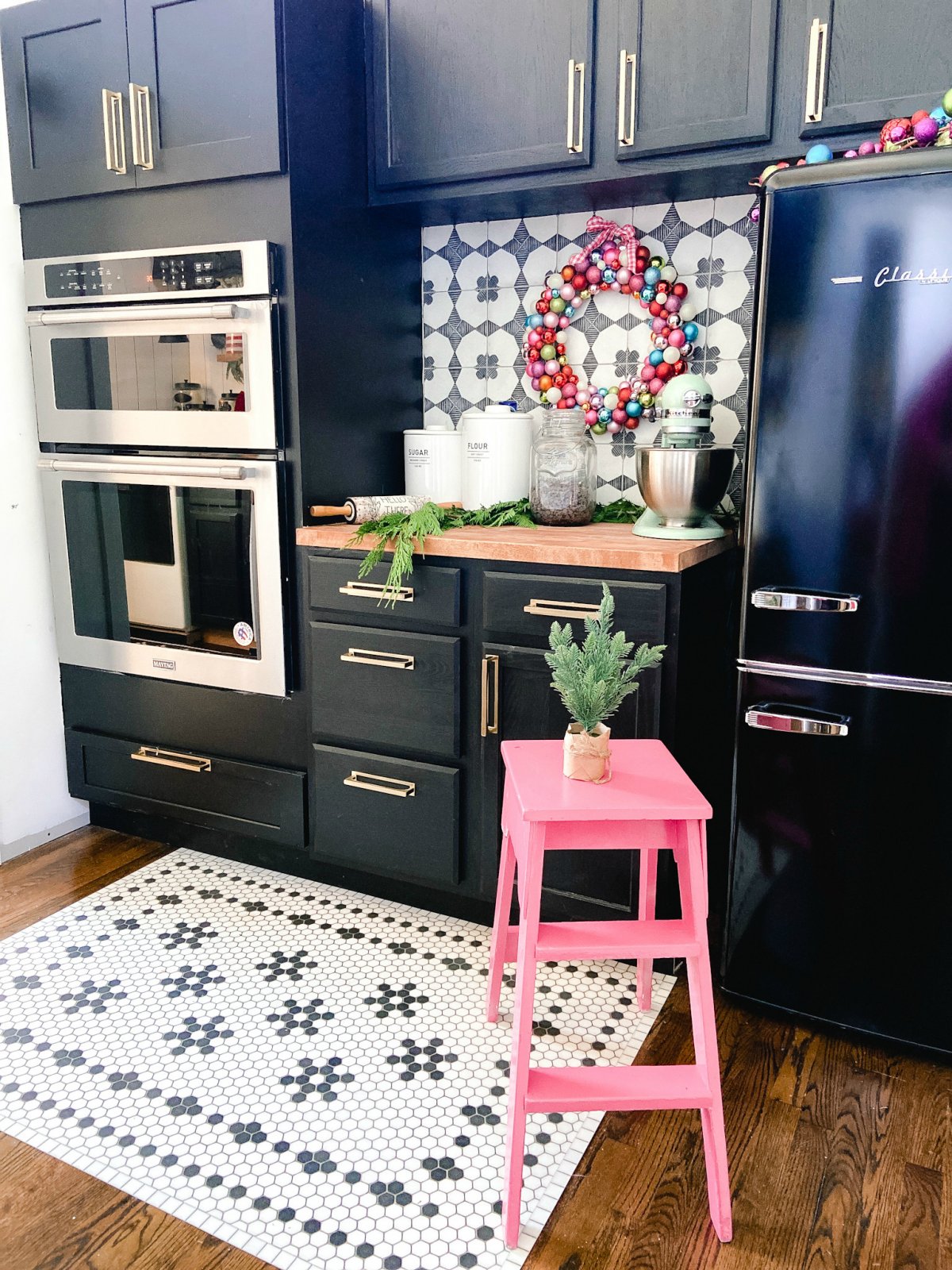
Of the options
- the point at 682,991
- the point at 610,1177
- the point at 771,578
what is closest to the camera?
the point at 610,1177

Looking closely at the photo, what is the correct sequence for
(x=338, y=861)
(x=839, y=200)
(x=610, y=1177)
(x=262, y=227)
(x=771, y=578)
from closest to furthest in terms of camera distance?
(x=610, y=1177), (x=839, y=200), (x=771, y=578), (x=262, y=227), (x=338, y=861)

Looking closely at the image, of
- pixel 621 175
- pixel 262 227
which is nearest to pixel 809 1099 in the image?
pixel 621 175

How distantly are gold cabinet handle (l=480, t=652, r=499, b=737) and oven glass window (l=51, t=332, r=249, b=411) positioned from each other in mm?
844

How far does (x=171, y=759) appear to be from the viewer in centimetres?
248

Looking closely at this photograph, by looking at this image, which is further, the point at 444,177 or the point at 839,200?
the point at 444,177

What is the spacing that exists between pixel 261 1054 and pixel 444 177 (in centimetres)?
199

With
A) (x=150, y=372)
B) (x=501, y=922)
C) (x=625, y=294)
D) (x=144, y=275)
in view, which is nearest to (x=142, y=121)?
(x=144, y=275)

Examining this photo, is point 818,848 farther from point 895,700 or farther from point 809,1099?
point 809,1099

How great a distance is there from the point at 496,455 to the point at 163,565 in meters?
0.90

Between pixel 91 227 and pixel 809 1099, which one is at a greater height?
pixel 91 227

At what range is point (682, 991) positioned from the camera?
1935 millimetres

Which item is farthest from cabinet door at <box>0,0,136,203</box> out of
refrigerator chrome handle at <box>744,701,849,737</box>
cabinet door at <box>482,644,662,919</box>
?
refrigerator chrome handle at <box>744,701,849,737</box>

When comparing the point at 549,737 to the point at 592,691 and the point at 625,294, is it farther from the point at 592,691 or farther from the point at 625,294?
the point at 625,294

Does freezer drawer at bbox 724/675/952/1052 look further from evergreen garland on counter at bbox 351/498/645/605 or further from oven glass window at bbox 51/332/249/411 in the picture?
Result: oven glass window at bbox 51/332/249/411
